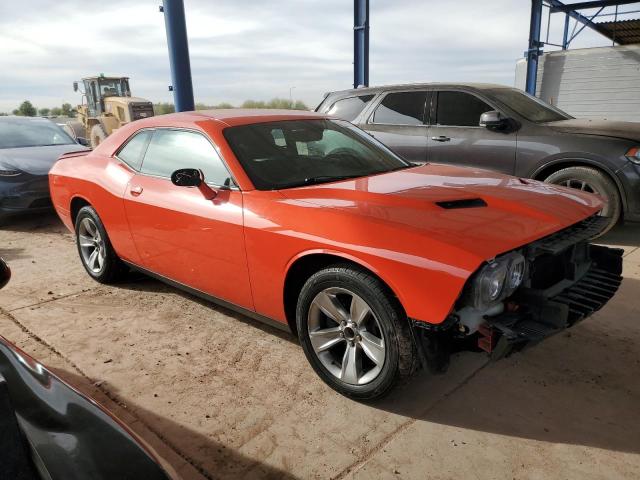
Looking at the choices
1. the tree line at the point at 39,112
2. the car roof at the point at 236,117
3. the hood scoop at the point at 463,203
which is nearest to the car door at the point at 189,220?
the car roof at the point at 236,117

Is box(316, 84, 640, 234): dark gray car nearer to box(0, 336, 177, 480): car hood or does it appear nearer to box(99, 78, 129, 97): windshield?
box(0, 336, 177, 480): car hood

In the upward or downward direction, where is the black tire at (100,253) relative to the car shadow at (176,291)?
upward

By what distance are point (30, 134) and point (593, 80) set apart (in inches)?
657

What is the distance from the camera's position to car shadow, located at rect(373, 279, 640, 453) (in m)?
2.38

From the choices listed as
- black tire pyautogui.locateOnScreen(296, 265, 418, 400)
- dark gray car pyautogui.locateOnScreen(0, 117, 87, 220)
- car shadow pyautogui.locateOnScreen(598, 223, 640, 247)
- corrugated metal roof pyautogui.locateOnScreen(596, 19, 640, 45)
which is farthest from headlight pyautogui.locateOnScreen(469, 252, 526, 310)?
corrugated metal roof pyautogui.locateOnScreen(596, 19, 640, 45)

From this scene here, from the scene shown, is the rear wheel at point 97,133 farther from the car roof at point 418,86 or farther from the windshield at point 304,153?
the windshield at point 304,153

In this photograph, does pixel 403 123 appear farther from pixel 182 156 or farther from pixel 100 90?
pixel 100 90

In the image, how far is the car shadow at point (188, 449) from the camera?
219cm

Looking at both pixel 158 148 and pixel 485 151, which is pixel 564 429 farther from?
pixel 485 151

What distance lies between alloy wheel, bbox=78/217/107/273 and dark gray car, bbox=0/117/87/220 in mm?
2806

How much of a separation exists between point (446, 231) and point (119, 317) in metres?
2.67

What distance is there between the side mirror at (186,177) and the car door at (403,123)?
355 cm

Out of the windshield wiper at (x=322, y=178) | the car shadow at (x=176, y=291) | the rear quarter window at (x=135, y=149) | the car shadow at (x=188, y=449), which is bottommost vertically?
the car shadow at (x=188, y=449)

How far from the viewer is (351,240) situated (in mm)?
2383
